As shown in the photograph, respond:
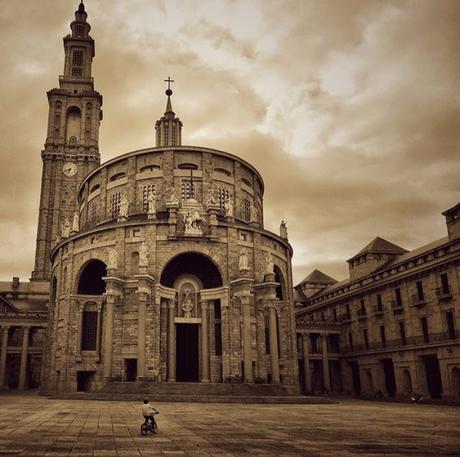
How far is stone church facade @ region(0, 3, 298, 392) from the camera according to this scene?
37.4 metres

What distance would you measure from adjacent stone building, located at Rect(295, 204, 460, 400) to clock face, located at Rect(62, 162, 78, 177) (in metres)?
44.6

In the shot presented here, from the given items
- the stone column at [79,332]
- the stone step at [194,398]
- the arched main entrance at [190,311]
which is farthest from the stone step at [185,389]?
the stone column at [79,332]

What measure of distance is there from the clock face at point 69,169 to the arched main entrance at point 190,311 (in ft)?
152

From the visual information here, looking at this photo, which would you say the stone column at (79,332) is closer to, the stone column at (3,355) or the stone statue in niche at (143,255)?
Answer: the stone statue in niche at (143,255)

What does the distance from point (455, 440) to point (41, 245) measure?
7208cm

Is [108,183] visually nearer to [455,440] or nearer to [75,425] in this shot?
[75,425]

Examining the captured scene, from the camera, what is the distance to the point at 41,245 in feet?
248

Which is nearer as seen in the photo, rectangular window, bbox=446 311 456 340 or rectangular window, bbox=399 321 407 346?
rectangular window, bbox=446 311 456 340

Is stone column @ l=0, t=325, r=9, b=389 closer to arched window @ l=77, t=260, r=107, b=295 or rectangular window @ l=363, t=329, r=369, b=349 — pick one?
arched window @ l=77, t=260, r=107, b=295

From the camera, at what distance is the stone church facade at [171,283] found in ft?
123

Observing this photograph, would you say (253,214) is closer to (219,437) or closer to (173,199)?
(173,199)

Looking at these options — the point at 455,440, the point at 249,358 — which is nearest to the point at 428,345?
the point at 249,358

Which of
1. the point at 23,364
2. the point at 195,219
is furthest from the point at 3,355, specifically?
the point at 195,219

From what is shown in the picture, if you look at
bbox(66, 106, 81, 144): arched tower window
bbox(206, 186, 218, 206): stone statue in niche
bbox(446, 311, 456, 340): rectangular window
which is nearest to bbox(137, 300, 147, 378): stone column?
bbox(206, 186, 218, 206): stone statue in niche
